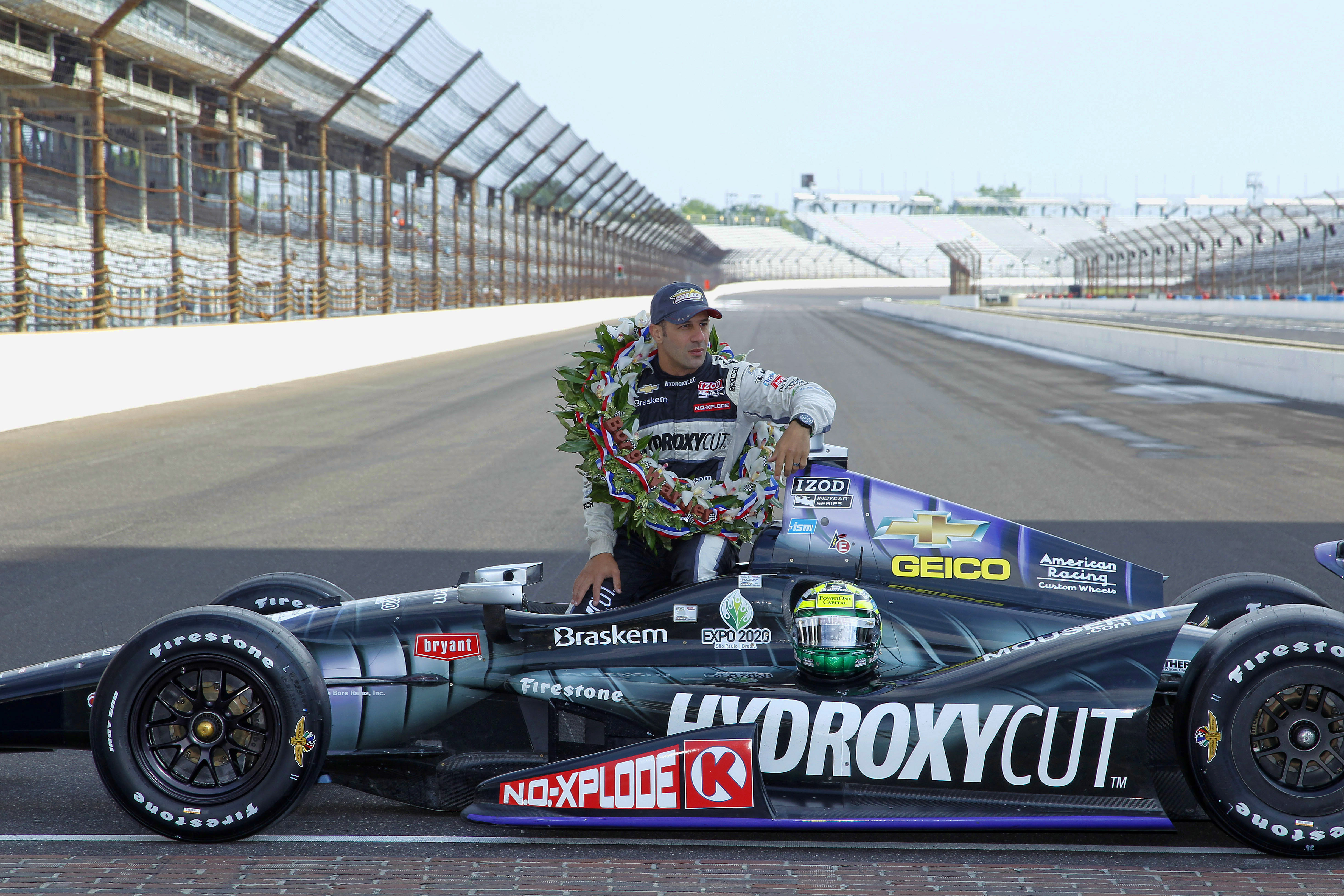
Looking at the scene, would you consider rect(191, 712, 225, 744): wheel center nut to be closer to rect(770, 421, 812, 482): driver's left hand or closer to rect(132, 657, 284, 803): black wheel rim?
rect(132, 657, 284, 803): black wheel rim

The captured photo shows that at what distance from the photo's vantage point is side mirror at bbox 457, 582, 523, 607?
3.51m

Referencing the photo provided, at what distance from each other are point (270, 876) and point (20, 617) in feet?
10.3

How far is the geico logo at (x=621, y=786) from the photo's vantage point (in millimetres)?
3301

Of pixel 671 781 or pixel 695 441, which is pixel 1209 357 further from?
pixel 671 781

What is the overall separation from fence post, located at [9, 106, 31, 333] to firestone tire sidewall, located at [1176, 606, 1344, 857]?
12.2m

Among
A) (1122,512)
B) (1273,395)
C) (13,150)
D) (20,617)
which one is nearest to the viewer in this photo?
(20,617)

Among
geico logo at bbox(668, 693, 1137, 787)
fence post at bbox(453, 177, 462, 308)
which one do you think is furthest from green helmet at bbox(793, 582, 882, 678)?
fence post at bbox(453, 177, 462, 308)

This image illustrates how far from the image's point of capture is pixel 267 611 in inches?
169

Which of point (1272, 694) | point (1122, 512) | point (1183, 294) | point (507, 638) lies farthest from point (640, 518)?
point (1183, 294)

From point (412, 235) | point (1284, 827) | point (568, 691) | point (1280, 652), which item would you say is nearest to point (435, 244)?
point (412, 235)

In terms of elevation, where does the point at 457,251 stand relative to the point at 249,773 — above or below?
above

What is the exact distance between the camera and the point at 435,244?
96.2 feet

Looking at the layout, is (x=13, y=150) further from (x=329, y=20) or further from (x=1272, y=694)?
(x=1272, y=694)

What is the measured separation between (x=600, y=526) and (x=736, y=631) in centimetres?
77
